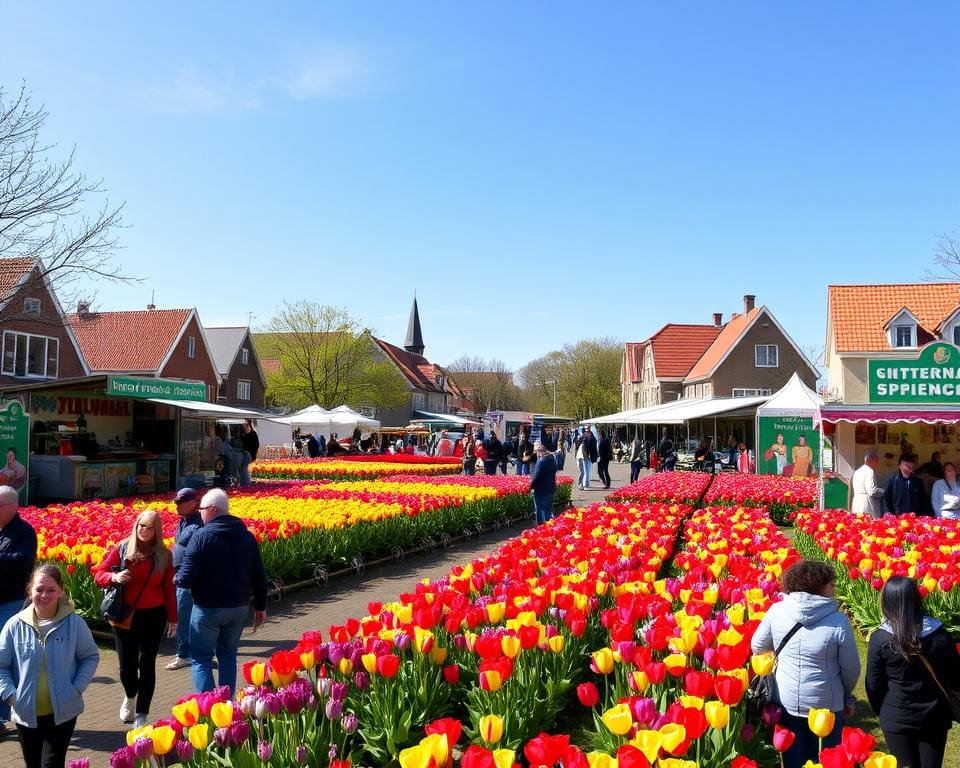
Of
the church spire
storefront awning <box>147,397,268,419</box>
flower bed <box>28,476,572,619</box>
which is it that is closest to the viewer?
flower bed <box>28,476,572,619</box>

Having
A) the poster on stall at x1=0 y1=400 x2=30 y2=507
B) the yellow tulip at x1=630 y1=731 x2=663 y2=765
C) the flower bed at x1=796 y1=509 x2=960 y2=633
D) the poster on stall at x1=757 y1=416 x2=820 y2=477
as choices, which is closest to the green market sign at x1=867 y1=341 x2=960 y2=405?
the flower bed at x1=796 y1=509 x2=960 y2=633

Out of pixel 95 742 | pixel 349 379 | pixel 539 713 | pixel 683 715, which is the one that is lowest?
pixel 95 742

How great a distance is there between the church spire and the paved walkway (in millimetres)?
93862

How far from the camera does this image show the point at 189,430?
21.5 meters

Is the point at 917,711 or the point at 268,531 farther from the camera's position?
the point at 268,531

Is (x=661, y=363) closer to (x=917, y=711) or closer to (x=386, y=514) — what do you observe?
(x=386, y=514)

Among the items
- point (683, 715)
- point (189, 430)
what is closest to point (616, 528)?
point (683, 715)

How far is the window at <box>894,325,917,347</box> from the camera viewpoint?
3659 centimetres

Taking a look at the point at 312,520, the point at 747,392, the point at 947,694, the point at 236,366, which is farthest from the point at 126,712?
the point at 236,366

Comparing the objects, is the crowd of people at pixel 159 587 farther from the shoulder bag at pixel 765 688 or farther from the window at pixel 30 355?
the window at pixel 30 355

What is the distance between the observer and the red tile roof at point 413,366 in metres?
83.5

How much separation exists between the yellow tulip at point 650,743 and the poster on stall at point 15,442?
47.6ft

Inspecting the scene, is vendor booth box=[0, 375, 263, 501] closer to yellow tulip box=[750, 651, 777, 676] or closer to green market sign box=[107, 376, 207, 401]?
green market sign box=[107, 376, 207, 401]

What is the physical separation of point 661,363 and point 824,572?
198ft
